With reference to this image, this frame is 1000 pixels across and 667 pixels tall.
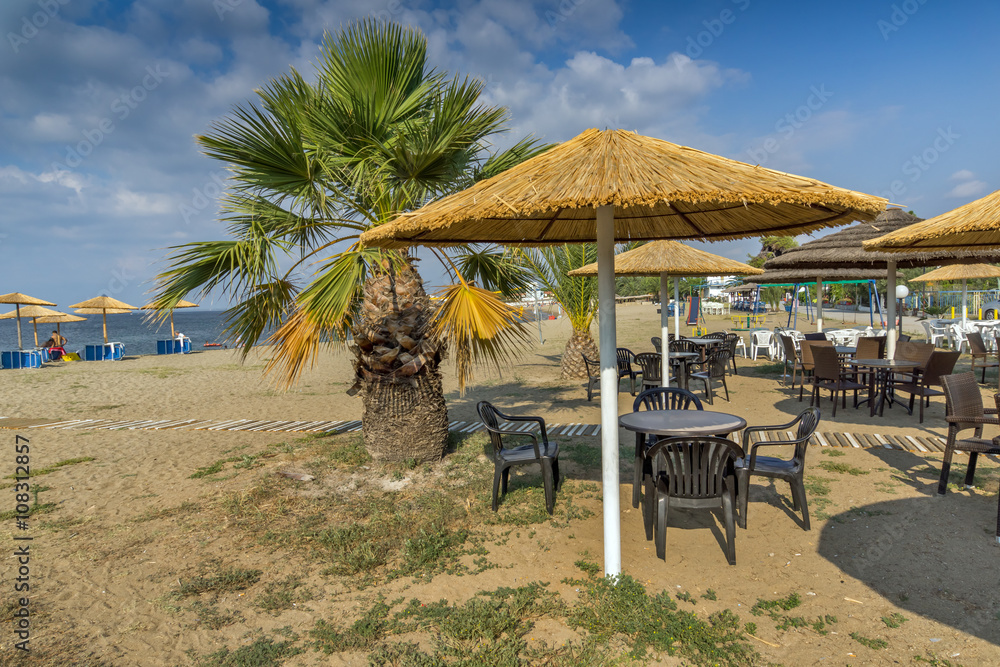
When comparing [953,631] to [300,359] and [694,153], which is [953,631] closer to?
[694,153]

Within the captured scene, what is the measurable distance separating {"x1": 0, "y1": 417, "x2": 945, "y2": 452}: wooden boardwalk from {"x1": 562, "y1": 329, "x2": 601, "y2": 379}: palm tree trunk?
14.2 ft

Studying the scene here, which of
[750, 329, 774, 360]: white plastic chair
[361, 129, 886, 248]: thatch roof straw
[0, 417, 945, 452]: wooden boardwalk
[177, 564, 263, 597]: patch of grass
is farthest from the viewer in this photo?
[750, 329, 774, 360]: white plastic chair

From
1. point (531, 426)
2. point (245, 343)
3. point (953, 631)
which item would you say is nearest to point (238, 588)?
point (245, 343)

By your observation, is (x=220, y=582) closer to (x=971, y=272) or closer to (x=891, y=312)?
(x=891, y=312)

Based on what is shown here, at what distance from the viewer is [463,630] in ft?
9.54

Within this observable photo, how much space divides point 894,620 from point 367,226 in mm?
5346

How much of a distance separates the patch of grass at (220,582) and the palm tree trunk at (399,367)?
230 centimetres

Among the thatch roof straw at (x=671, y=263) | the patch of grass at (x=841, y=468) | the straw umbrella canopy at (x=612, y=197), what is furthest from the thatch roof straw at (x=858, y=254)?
the straw umbrella canopy at (x=612, y=197)

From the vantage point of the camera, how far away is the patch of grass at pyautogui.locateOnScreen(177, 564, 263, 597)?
3.54 m

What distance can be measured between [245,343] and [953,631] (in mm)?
5963

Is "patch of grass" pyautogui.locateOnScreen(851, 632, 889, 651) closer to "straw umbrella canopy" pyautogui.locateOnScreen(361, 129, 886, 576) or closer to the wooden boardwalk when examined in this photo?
"straw umbrella canopy" pyautogui.locateOnScreen(361, 129, 886, 576)

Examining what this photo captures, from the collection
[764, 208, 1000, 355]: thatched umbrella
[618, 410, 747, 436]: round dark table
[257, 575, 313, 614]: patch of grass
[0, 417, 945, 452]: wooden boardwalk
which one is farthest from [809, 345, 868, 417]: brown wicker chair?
[257, 575, 313, 614]: patch of grass

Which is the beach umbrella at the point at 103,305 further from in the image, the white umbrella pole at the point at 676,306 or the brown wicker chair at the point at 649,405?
the brown wicker chair at the point at 649,405

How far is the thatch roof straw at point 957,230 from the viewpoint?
15.1 feet
